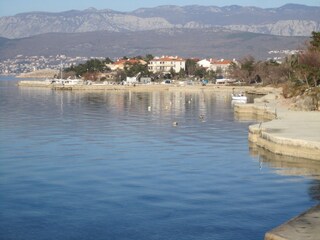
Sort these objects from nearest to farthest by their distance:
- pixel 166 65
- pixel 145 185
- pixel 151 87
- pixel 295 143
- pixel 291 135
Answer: pixel 145 185 → pixel 295 143 → pixel 291 135 → pixel 151 87 → pixel 166 65

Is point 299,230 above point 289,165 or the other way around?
above

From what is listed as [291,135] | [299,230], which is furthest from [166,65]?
[299,230]

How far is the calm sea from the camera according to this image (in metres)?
19.0

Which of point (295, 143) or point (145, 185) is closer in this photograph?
point (145, 185)

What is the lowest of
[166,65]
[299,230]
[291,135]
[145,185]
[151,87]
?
[145,185]

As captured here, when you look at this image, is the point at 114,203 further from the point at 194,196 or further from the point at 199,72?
the point at 199,72

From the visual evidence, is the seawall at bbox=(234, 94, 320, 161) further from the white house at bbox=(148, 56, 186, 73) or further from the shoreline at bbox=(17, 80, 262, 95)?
the white house at bbox=(148, 56, 186, 73)

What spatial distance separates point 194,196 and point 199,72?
130261mm

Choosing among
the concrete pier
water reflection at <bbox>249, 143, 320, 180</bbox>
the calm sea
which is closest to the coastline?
the concrete pier

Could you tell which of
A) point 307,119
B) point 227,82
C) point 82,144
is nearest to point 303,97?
point 307,119

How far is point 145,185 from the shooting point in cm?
2470

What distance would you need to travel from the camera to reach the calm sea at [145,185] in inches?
747

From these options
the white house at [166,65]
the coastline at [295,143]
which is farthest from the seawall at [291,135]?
the white house at [166,65]

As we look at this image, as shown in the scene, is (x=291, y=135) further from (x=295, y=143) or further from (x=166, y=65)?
(x=166, y=65)
